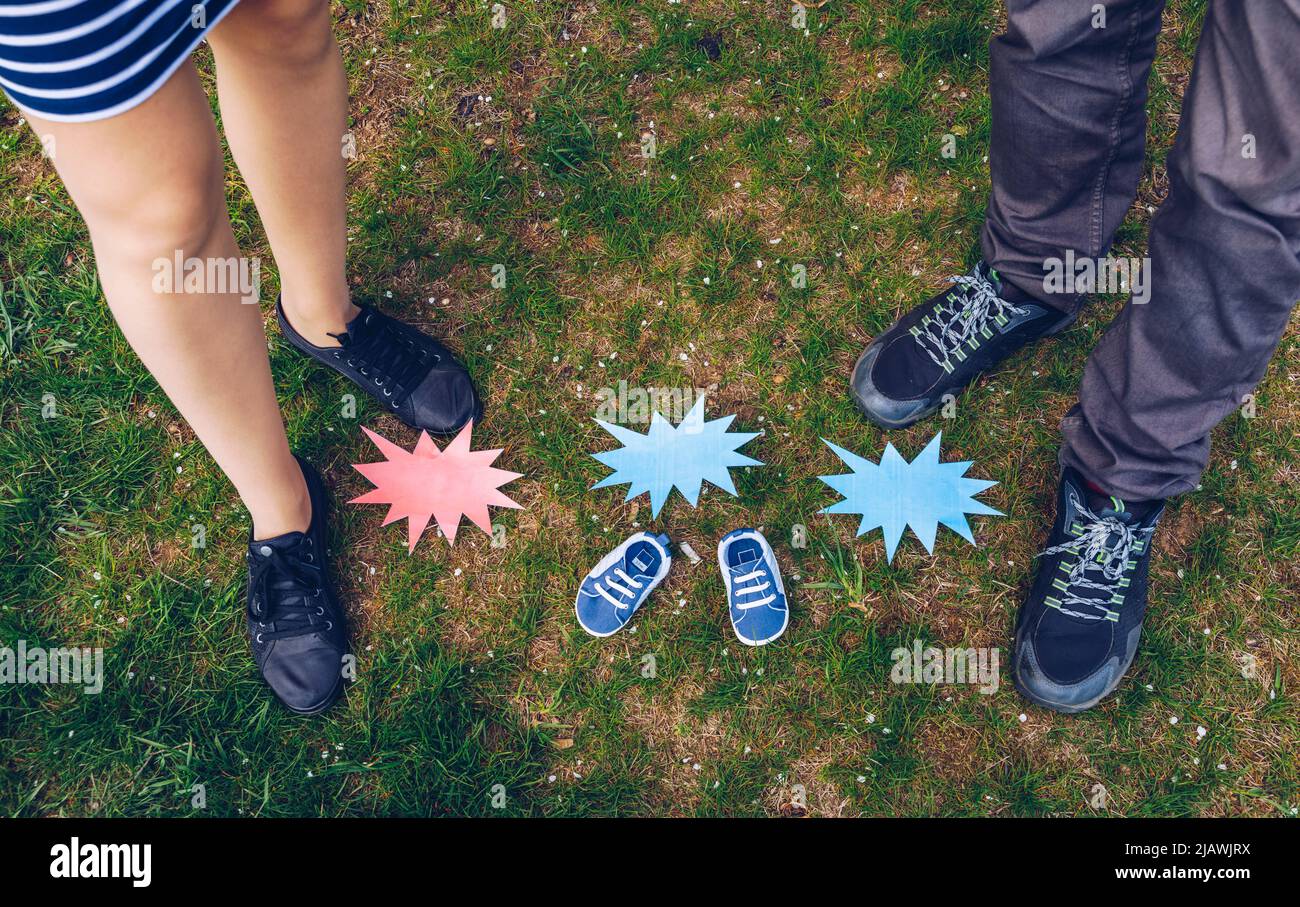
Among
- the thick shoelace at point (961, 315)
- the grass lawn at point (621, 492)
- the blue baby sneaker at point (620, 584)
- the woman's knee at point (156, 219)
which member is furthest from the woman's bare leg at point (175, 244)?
the thick shoelace at point (961, 315)

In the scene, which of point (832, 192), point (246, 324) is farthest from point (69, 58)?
point (832, 192)

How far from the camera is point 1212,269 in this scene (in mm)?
1738

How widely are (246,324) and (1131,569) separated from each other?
2.45 meters

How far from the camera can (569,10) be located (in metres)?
2.98

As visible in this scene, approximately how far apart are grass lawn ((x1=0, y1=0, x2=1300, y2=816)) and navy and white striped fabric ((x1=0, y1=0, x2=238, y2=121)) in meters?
1.47

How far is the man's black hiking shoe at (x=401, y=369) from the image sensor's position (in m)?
2.53

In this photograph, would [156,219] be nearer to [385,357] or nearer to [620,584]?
[385,357]

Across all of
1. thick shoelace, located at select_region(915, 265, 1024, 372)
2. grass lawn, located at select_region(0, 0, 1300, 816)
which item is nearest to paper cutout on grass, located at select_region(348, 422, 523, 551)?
grass lawn, located at select_region(0, 0, 1300, 816)

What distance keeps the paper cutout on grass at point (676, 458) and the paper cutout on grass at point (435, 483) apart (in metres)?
0.36

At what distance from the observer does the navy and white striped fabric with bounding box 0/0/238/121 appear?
1139mm

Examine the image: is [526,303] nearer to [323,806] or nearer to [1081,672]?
[323,806]

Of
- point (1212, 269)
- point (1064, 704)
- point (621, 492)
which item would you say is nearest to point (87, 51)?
point (621, 492)

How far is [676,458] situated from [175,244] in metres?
1.54

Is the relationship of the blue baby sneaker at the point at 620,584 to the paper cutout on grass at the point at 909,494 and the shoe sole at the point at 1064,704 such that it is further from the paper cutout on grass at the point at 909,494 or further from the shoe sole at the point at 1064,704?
the shoe sole at the point at 1064,704
